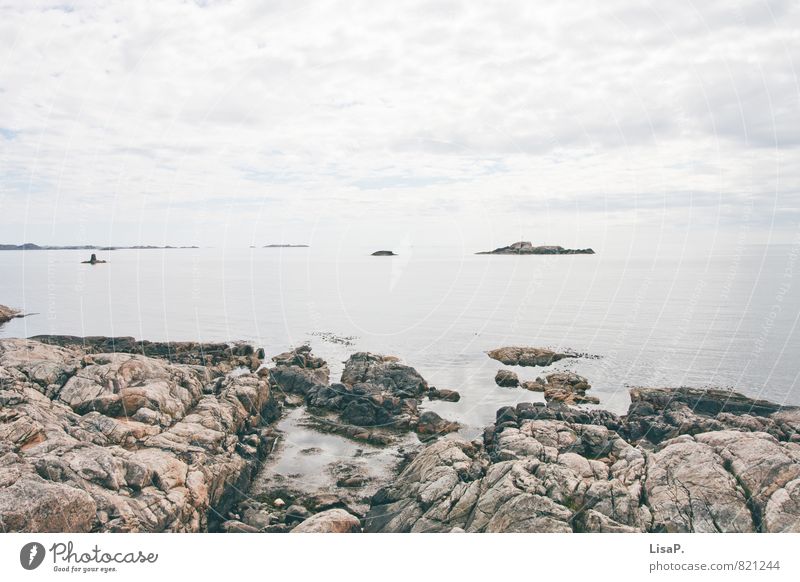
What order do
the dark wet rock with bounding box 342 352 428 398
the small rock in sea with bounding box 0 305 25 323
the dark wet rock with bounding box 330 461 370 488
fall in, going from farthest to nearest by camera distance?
the small rock in sea with bounding box 0 305 25 323, the dark wet rock with bounding box 342 352 428 398, the dark wet rock with bounding box 330 461 370 488

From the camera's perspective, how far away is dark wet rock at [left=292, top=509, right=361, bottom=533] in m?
20.2

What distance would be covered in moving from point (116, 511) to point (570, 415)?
96.0 feet

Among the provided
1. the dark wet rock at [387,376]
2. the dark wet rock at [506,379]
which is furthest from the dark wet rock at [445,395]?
the dark wet rock at [506,379]

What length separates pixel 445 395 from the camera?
146 ft

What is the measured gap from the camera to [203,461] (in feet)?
80.2

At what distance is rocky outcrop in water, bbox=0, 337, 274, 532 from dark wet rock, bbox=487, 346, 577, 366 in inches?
1159

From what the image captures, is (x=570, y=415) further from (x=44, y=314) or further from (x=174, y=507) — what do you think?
(x=44, y=314)

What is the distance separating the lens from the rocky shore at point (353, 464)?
1870cm

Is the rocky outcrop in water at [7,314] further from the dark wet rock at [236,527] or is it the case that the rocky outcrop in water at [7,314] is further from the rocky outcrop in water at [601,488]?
the rocky outcrop in water at [601,488]

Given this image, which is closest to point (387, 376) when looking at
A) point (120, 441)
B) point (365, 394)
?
point (365, 394)

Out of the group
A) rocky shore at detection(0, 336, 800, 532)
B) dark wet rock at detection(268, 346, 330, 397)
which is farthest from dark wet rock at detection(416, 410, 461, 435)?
dark wet rock at detection(268, 346, 330, 397)

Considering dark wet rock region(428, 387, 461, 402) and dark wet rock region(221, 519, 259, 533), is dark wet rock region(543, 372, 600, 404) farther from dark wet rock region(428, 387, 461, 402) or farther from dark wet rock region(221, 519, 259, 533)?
dark wet rock region(221, 519, 259, 533)

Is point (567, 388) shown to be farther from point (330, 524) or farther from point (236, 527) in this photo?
point (236, 527)
